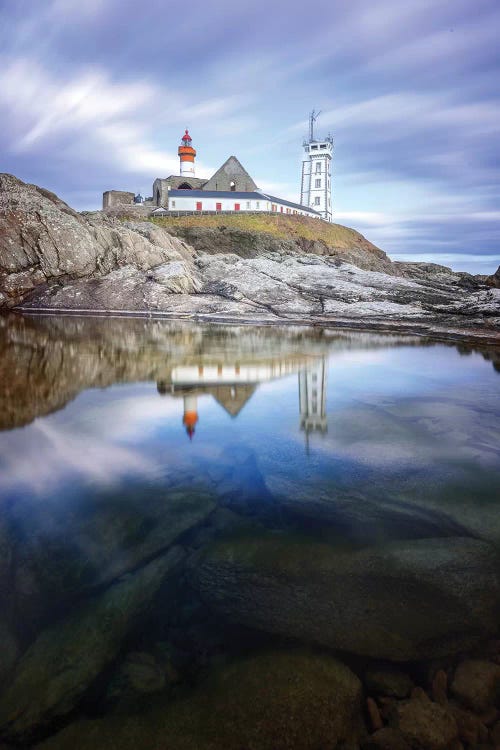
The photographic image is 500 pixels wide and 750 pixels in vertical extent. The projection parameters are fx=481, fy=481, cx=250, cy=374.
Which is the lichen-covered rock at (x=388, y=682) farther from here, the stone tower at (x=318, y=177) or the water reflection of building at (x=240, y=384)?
the stone tower at (x=318, y=177)

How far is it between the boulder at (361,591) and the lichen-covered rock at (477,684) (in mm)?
149

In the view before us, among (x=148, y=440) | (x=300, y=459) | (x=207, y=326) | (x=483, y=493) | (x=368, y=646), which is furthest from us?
(x=207, y=326)

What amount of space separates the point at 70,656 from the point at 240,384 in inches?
295

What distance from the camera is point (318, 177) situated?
322ft

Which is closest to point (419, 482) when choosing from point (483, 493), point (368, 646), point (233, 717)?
point (483, 493)

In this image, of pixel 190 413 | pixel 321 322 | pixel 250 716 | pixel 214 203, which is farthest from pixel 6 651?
pixel 214 203

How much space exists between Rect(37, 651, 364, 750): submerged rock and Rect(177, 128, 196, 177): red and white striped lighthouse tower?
85276 mm

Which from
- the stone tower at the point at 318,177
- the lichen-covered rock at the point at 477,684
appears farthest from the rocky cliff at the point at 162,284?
the stone tower at the point at 318,177

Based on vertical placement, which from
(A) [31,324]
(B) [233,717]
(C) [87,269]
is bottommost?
(B) [233,717]

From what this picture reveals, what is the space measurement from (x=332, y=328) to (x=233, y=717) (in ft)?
70.0

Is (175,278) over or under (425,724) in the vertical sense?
over

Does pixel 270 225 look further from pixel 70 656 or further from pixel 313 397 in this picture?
pixel 70 656

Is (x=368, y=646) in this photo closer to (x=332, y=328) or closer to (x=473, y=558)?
(x=473, y=558)

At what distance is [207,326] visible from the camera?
2280 centimetres
